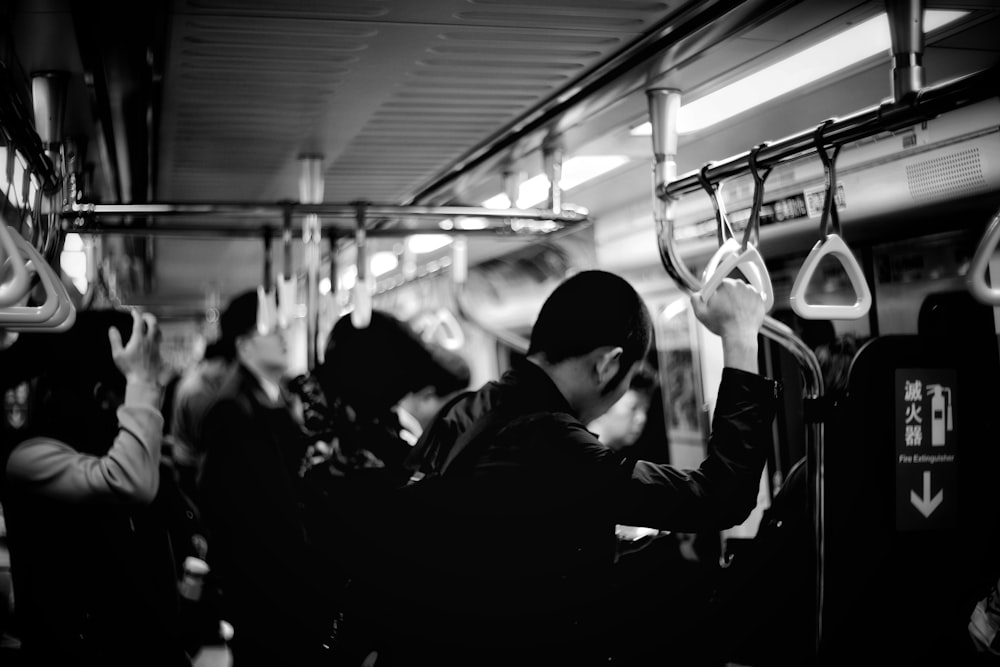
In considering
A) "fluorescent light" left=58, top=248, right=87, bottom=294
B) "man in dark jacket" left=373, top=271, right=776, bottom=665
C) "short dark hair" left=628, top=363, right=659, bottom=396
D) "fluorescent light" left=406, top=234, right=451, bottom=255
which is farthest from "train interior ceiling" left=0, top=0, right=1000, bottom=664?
"fluorescent light" left=406, top=234, right=451, bottom=255

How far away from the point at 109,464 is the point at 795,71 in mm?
2186

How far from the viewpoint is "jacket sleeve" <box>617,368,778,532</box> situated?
178 centimetres

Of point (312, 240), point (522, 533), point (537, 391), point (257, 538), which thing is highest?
point (312, 240)

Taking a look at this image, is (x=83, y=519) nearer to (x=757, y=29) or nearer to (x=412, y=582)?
(x=412, y=582)

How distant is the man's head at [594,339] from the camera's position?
81.6 inches

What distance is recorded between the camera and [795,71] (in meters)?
2.45

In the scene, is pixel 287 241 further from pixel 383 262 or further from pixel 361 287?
pixel 383 262

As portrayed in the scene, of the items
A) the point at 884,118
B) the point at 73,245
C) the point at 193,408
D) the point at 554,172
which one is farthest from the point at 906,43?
the point at 73,245

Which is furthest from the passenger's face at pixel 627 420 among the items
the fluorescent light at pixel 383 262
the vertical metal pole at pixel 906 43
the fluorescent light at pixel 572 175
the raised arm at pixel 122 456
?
the vertical metal pole at pixel 906 43

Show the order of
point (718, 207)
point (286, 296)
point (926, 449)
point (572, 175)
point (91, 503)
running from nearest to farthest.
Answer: point (718, 207) → point (926, 449) → point (91, 503) → point (286, 296) → point (572, 175)

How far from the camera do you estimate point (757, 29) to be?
78.2 inches

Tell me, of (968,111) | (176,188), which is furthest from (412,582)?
(176,188)

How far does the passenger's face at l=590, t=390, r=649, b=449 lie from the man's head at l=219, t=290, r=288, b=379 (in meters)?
1.72

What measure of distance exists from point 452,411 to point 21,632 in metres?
1.40
